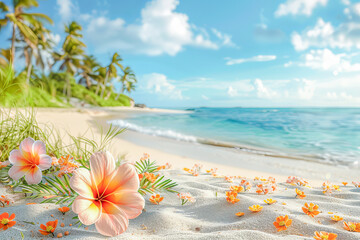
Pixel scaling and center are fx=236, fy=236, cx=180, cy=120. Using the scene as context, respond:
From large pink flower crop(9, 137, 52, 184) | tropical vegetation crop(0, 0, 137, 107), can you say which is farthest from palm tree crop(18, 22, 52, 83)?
large pink flower crop(9, 137, 52, 184)

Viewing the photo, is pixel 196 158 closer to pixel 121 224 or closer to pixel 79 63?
pixel 121 224

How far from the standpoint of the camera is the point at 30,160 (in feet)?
4.62

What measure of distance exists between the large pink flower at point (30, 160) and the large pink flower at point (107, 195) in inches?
26.1

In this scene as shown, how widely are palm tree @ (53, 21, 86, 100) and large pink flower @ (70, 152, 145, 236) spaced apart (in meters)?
30.3

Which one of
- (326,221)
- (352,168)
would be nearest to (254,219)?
(326,221)

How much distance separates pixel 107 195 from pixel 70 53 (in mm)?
32306

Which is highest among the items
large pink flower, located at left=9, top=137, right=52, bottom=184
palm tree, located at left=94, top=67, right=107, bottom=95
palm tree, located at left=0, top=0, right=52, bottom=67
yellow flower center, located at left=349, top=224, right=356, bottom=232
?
palm tree, located at left=0, top=0, right=52, bottom=67

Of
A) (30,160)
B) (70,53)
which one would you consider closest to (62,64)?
(70,53)

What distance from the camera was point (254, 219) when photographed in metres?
1.38

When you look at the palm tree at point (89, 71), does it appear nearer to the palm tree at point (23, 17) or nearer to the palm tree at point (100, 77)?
the palm tree at point (100, 77)

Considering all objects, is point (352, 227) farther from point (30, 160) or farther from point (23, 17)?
point (23, 17)

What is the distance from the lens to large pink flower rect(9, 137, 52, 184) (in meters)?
1.37

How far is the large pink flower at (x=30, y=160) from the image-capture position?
1.37 m

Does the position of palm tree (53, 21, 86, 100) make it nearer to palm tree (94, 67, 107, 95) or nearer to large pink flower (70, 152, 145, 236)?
palm tree (94, 67, 107, 95)
